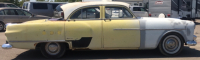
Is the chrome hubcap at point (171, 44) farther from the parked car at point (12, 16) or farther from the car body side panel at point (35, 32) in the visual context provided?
the parked car at point (12, 16)

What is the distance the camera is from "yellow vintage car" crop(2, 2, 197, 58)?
240 inches

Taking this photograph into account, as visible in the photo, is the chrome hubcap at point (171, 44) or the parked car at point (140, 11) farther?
the parked car at point (140, 11)

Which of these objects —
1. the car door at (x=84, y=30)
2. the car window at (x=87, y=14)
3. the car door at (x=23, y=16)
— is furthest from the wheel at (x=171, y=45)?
the car door at (x=23, y=16)

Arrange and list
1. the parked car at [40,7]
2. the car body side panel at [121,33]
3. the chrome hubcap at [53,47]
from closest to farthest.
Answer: the car body side panel at [121,33] < the chrome hubcap at [53,47] < the parked car at [40,7]

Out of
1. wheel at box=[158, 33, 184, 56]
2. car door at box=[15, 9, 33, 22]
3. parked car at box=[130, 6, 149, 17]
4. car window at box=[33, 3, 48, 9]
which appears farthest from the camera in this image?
car window at box=[33, 3, 48, 9]

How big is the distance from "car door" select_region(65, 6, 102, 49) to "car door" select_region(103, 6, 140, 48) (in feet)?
0.60

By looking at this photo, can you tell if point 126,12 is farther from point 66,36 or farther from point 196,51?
point 196,51

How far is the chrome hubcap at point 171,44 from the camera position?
6.50 meters

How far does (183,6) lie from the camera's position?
17.8 metres

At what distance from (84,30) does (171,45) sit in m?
2.41

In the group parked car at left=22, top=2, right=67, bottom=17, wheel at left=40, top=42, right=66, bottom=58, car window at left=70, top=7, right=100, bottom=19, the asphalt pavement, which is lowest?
the asphalt pavement

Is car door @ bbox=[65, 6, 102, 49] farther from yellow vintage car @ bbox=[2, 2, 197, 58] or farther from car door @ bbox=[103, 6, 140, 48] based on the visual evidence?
car door @ bbox=[103, 6, 140, 48]

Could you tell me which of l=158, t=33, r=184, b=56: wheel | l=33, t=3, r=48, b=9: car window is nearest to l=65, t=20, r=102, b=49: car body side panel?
l=158, t=33, r=184, b=56: wheel

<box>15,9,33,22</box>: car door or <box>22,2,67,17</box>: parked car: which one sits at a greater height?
<box>22,2,67,17</box>: parked car
